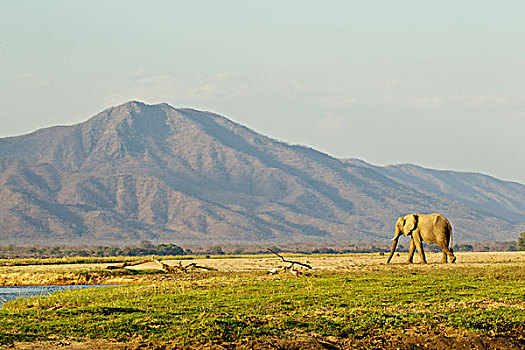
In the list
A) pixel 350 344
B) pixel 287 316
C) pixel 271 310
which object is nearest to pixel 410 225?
pixel 271 310

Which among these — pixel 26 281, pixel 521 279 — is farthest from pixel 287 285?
pixel 26 281

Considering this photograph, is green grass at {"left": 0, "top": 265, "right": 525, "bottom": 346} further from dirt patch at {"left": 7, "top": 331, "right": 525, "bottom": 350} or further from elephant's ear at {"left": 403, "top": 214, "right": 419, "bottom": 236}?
elephant's ear at {"left": 403, "top": 214, "right": 419, "bottom": 236}

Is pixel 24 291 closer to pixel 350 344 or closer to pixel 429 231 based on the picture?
pixel 350 344

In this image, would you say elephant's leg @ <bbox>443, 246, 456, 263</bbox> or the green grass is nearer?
the green grass

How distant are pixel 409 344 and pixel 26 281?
3057 cm

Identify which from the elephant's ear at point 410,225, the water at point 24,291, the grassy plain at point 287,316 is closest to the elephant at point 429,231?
the elephant's ear at point 410,225

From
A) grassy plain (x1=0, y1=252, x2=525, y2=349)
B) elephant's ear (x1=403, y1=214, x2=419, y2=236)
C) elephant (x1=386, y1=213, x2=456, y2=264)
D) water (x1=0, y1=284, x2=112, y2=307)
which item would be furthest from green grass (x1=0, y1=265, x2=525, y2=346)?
elephant's ear (x1=403, y1=214, x2=419, y2=236)

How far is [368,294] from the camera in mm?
27328

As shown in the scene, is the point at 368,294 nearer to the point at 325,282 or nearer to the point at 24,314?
the point at 325,282

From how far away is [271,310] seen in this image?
940 inches

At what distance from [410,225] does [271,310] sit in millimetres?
28045

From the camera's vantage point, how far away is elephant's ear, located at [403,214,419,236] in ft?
165

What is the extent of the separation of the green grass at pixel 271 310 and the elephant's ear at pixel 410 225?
1708 cm

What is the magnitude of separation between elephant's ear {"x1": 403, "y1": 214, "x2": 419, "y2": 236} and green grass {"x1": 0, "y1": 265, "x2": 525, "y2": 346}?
17.1 metres
